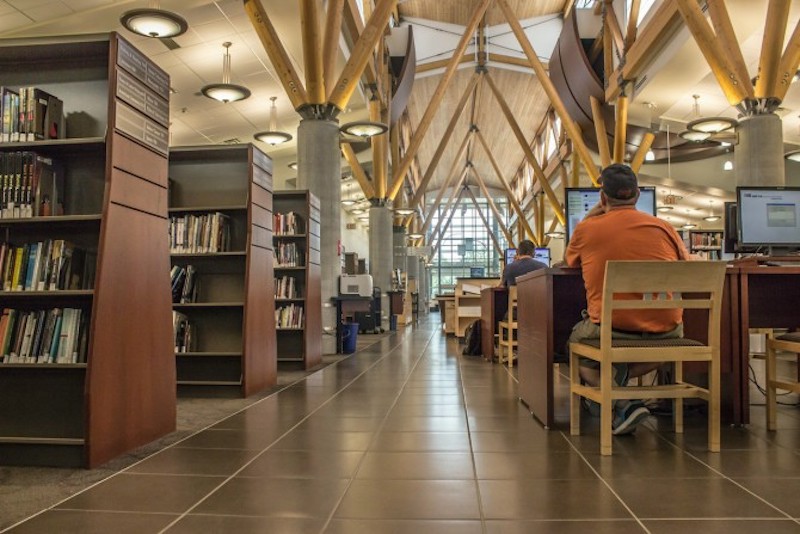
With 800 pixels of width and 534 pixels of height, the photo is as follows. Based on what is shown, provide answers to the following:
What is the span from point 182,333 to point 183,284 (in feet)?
1.24

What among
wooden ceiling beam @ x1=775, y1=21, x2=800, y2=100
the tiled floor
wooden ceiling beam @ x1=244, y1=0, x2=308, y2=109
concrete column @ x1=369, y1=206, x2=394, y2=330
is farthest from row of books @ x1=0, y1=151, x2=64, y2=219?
concrete column @ x1=369, y1=206, x2=394, y2=330

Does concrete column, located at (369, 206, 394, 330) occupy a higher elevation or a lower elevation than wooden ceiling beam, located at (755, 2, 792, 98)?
lower

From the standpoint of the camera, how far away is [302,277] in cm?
670

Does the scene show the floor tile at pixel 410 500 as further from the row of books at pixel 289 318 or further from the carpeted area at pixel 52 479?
the row of books at pixel 289 318

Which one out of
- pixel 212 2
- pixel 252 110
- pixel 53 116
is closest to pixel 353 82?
pixel 212 2

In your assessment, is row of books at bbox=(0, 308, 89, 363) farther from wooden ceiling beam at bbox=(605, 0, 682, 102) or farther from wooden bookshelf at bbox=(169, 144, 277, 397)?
wooden ceiling beam at bbox=(605, 0, 682, 102)

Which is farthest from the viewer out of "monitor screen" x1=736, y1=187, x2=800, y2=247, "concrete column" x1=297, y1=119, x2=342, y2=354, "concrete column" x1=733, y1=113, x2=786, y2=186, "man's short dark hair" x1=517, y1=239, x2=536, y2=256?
"concrete column" x1=297, y1=119, x2=342, y2=354

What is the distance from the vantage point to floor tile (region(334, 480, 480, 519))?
1945mm

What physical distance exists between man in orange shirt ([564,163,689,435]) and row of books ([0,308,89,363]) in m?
2.36

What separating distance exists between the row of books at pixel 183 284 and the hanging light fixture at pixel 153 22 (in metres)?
3.52

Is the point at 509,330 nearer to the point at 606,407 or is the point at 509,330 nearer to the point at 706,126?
the point at 606,407

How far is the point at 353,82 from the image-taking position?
864cm

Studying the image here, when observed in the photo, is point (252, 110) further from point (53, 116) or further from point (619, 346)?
point (619, 346)

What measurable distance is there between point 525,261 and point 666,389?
390 centimetres
